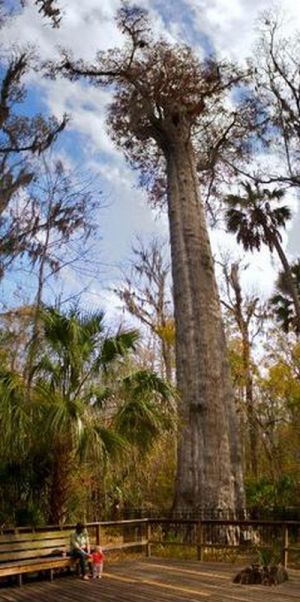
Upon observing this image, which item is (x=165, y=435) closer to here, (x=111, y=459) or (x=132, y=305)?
(x=111, y=459)

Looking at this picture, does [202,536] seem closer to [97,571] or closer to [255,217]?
[97,571]

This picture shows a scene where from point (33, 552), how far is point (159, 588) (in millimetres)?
1912

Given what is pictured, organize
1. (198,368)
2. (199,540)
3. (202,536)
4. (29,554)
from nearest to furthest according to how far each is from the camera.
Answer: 1. (29,554)
2. (199,540)
3. (202,536)
4. (198,368)

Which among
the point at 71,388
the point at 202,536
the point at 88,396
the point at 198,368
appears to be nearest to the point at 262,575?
the point at 202,536

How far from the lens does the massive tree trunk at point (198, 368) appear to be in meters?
10.8

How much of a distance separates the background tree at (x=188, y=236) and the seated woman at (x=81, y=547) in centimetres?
319

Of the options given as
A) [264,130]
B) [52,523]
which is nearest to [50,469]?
[52,523]

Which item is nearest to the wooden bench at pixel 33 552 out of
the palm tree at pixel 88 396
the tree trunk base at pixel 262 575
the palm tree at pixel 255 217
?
the palm tree at pixel 88 396

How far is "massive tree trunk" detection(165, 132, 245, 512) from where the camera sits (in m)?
10.8

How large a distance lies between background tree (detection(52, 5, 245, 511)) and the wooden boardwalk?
278 centimetres

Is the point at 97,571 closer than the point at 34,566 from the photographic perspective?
No

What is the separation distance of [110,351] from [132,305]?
13.9m

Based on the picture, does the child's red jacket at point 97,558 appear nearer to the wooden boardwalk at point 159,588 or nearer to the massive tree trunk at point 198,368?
the wooden boardwalk at point 159,588

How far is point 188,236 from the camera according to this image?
13.4 meters
